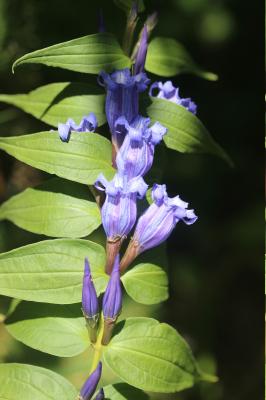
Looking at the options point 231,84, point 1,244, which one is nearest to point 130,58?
point 1,244

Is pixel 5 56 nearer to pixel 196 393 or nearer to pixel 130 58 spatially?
pixel 130 58

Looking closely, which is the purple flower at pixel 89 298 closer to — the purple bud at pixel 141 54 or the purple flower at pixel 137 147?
the purple flower at pixel 137 147

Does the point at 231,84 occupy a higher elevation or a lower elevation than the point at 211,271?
higher

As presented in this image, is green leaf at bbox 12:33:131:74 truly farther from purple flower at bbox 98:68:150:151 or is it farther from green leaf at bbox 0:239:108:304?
green leaf at bbox 0:239:108:304

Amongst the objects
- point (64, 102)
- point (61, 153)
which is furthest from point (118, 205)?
point (64, 102)

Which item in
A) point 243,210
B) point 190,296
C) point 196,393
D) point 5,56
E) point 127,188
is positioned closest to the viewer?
point 127,188

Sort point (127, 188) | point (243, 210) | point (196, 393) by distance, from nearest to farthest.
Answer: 1. point (127, 188)
2. point (196, 393)
3. point (243, 210)

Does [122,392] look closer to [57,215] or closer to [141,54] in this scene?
[57,215]
